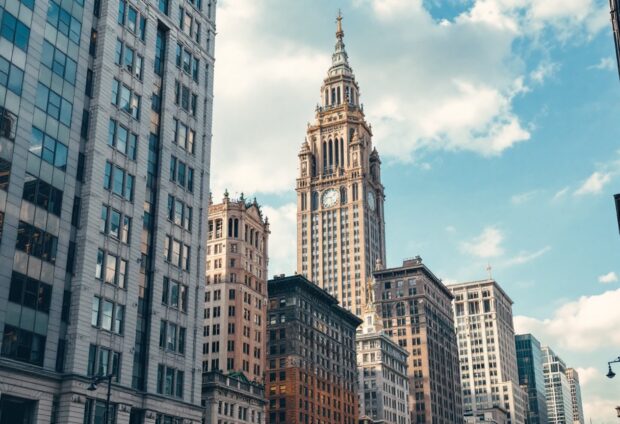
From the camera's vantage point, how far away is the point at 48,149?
214 feet

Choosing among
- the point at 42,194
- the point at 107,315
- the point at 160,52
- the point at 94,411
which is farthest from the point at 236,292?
the point at 42,194

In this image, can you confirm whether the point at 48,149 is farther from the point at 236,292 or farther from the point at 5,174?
the point at 236,292

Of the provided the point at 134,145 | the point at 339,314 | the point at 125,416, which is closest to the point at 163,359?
the point at 125,416

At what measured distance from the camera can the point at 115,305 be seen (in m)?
69.1

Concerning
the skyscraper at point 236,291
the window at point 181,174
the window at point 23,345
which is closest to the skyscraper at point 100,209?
the window at point 23,345

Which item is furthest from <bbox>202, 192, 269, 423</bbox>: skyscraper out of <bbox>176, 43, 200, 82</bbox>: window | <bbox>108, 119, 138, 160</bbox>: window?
<bbox>108, 119, 138, 160</bbox>: window

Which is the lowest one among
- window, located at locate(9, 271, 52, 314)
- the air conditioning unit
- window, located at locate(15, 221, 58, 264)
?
window, located at locate(9, 271, 52, 314)

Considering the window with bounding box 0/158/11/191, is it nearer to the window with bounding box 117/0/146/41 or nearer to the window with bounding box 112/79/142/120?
the window with bounding box 112/79/142/120

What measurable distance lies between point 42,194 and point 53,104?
26.4 ft

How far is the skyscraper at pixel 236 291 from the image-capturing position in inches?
5595

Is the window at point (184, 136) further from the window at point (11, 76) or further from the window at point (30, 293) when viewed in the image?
the window at point (30, 293)

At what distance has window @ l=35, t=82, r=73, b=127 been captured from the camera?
65.1 metres

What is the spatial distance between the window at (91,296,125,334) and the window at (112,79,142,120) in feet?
61.6

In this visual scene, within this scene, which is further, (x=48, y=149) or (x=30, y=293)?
(x=48, y=149)
